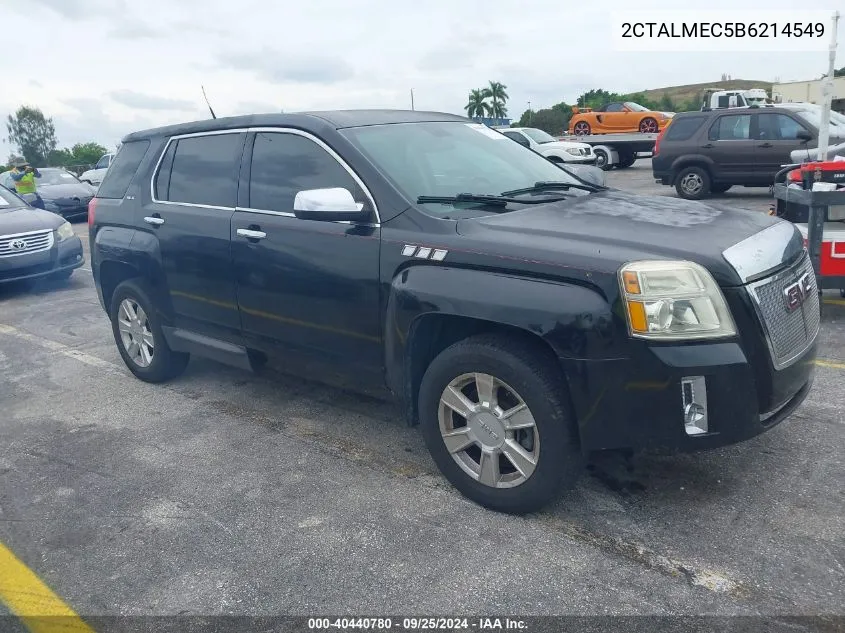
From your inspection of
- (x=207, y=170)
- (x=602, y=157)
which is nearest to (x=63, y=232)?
(x=207, y=170)

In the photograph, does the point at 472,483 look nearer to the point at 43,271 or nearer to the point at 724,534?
the point at 724,534

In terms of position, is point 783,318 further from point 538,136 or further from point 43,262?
point 538,136

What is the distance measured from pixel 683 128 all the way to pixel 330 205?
12614mm

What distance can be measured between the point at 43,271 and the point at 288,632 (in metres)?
8.30

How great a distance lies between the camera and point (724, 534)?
312cm

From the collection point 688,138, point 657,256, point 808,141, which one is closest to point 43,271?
point 657,256

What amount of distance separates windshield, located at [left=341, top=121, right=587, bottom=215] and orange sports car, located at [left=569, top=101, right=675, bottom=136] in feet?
73.8

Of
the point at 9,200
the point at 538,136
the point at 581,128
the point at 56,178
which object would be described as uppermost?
the point at 581,128

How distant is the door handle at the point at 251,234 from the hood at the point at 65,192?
15.8 m

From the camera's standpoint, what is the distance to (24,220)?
972cm

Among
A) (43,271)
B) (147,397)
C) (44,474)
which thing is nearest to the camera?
(44,474)

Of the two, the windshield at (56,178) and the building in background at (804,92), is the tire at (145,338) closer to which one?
the windshield at (56,178)

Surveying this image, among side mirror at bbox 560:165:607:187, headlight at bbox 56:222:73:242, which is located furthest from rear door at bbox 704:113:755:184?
headlight at bbox 56:222:73:242

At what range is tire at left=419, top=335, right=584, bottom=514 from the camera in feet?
10.1
